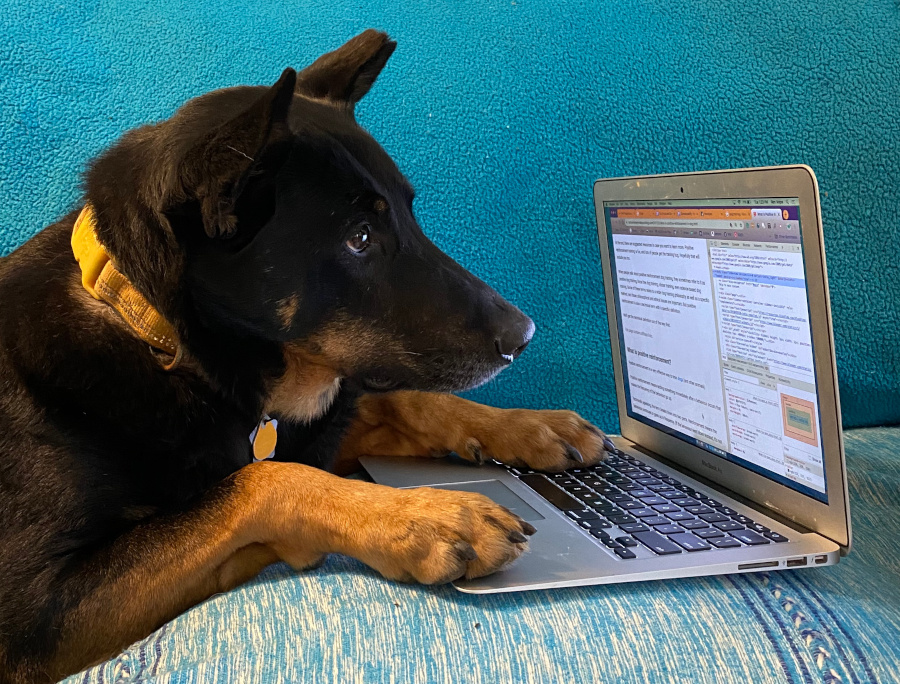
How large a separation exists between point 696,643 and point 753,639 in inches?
2.8

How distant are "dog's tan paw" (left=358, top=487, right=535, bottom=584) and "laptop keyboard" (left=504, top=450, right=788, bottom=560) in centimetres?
18

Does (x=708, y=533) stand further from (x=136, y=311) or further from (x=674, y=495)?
(x=136, y=311)

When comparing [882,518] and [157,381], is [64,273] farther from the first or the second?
[882,518]

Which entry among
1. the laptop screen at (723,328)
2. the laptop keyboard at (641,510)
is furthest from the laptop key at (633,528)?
the laptop screen at (723,328)

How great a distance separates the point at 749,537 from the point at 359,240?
2.60 ft

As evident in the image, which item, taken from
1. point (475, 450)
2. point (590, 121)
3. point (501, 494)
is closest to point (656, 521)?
point (501, 494)

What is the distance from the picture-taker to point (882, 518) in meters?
1.46

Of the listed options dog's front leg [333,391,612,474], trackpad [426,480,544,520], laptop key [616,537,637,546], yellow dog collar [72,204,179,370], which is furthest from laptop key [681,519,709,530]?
yellow dog collar [72,204,179,370]

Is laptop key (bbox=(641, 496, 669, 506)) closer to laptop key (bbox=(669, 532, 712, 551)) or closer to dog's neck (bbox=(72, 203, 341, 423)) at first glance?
laptop key (bbox=(669, 532, 712, 551))

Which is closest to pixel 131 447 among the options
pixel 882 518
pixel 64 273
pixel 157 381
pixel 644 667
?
pixel 157 381

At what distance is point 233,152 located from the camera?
1110 mm

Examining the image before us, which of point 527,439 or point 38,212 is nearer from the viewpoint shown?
point 527,439

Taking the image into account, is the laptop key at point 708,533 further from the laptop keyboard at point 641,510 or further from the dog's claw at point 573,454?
the dog's claw at point 573,454

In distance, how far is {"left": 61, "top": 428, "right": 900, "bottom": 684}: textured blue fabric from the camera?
0.92 m
